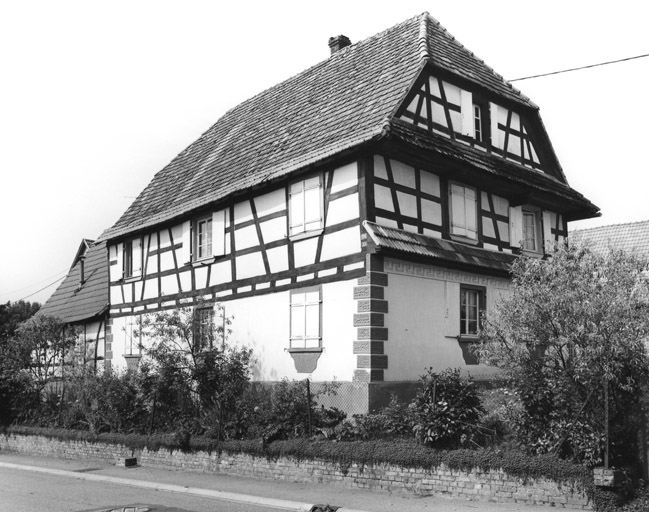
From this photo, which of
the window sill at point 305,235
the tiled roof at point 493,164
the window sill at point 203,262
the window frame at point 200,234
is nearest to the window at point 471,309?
the tiled roof at point 493,164

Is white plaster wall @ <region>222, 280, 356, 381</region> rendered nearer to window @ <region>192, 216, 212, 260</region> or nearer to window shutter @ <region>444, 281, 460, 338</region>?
window @ <region>192, 216, 212, 260</region>

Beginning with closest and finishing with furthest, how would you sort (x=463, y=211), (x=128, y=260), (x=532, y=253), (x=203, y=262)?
(x=463, y=211) < (x=203, y=262) < (x=532, y=253) < (x=128, y=260)

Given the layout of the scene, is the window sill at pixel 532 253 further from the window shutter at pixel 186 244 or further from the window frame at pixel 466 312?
the window shutter at pixel 186 244

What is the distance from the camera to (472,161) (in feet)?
61.4

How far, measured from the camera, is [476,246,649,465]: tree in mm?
10656

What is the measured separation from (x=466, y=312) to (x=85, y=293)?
18.3 meters

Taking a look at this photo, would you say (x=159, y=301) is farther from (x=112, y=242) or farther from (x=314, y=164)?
(x=314, y=164)

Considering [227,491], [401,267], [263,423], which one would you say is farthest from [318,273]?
[227,491]

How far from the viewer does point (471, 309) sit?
19.1 m

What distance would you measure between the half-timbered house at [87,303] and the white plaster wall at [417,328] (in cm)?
1183

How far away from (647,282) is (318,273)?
818 cm

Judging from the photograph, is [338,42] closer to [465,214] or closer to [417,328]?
[465,214]

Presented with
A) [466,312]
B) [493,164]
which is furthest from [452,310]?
[493,164]

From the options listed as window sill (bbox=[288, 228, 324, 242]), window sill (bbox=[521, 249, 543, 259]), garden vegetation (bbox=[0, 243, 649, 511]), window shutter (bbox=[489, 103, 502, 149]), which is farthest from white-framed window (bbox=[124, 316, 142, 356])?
window shutter (bbox=[489, 103, 502, 149])
